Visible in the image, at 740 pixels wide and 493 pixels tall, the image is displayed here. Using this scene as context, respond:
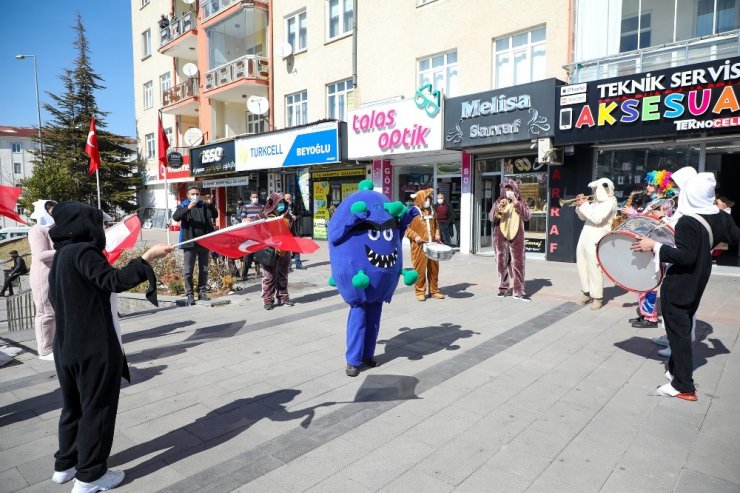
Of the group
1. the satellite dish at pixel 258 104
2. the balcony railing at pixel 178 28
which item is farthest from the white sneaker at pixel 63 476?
the balcony railing at pixel 178 28

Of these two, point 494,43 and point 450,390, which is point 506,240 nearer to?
point 450,390

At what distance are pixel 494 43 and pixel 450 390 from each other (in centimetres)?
1145

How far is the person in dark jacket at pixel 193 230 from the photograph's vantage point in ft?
26.6

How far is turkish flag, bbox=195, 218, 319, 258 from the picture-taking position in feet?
14.6

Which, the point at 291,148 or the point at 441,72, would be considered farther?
the point at 291,148

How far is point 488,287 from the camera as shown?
9125mm

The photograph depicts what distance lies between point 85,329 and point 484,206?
12704 millimetres

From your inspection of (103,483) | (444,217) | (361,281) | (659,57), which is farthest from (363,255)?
(659,57)

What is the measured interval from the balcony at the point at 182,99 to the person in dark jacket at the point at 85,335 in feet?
78.1

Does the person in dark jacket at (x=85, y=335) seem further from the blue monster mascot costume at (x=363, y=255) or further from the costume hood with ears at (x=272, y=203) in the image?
the costume hood with ears at (x=272, y=203)

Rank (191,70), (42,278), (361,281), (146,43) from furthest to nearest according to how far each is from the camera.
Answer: (146,43) → (191,70) → (42,278) → (361,281)

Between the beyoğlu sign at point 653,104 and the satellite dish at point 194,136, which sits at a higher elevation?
the satellite dish at point 194,136

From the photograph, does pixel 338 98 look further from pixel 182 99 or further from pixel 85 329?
Result: pixel 85 329

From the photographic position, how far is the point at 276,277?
25.8 ft
